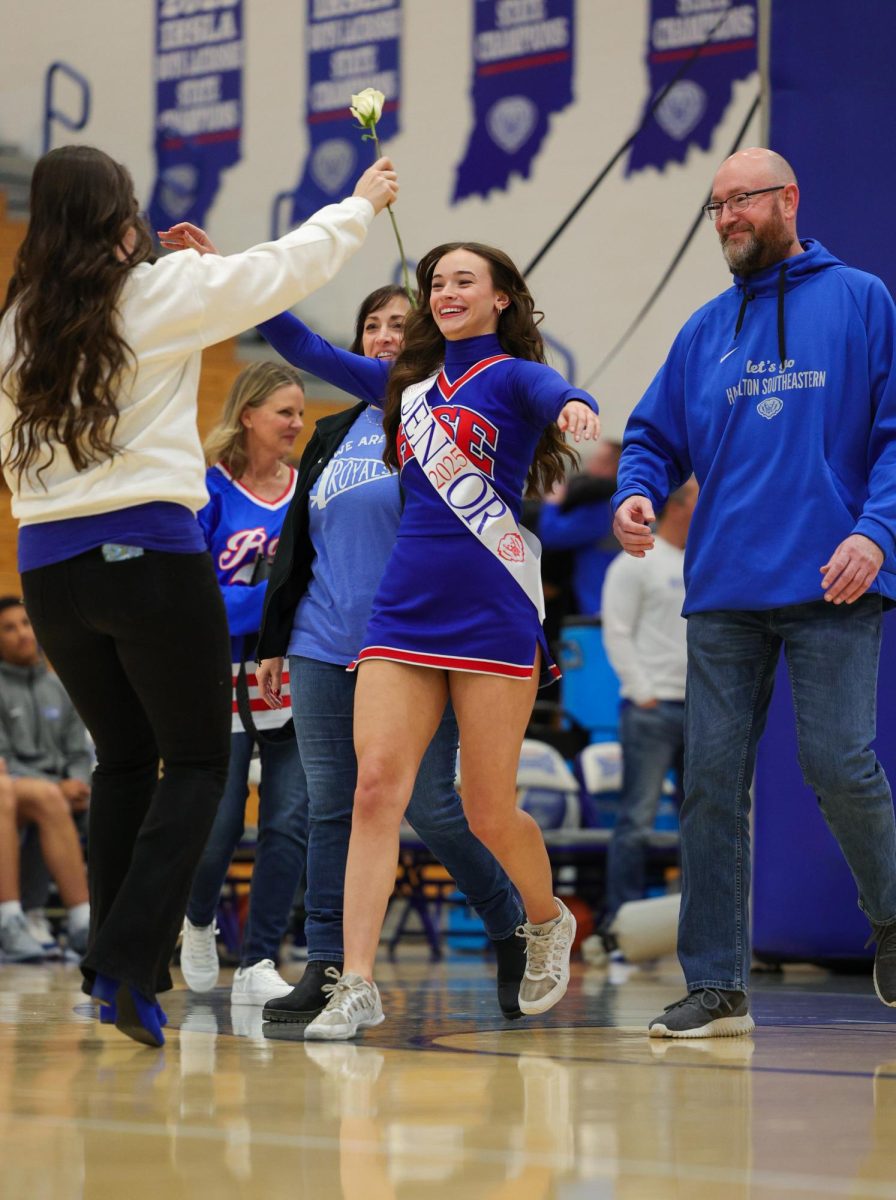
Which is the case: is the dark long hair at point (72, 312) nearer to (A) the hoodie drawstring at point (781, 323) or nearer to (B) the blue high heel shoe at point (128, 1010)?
(B) the blue high heel shoe at point (128, 1010)

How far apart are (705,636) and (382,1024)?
106cm

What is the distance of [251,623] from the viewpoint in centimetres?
502

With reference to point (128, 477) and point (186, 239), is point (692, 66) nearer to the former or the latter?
point (186, 239)

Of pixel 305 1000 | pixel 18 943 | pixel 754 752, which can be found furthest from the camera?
pixel 18 943

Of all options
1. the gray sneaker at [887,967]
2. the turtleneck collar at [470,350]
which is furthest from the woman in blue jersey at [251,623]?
the gray sneaker at [887,967]

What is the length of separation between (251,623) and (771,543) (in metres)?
1.86

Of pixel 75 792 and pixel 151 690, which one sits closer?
pixel 151 690

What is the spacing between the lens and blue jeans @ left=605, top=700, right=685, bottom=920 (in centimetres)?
735

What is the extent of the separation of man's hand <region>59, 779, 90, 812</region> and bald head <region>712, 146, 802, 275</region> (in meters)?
4.41

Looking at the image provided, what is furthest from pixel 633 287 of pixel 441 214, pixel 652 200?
pixel 441 214

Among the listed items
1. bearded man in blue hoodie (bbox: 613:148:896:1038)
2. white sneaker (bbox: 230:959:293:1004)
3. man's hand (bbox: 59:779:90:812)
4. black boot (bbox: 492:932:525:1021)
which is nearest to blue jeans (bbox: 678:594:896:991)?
bearded man in blue hoodie (bbox: 613:148:896:1038)

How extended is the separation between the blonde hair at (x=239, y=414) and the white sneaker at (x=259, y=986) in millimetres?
1340

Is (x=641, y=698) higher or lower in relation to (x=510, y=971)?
higher

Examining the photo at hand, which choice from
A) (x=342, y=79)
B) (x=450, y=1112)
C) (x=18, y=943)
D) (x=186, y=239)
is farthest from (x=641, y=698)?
(x=450, y=1112)
